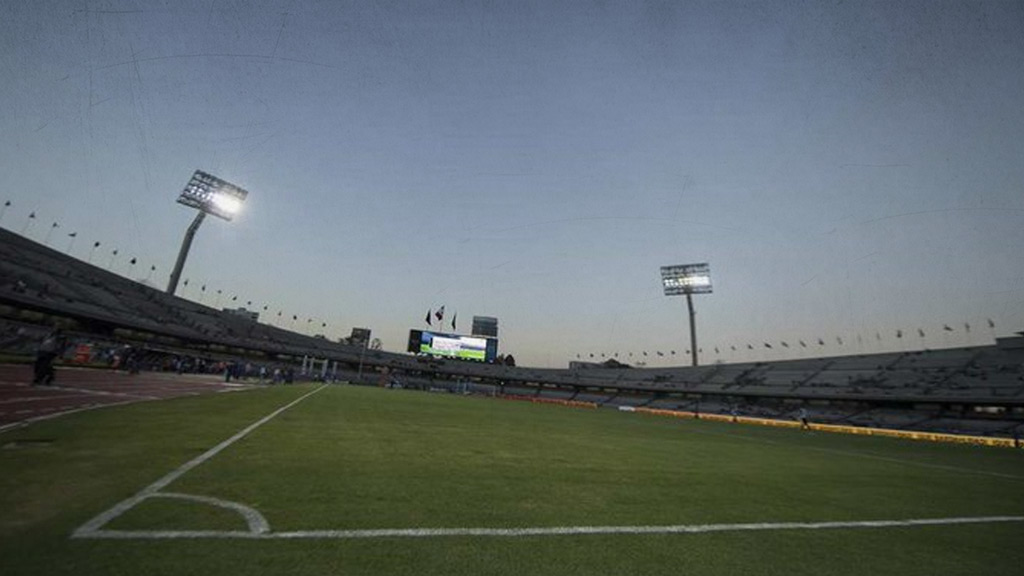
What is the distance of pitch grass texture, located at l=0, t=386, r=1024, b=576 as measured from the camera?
2.88 metres

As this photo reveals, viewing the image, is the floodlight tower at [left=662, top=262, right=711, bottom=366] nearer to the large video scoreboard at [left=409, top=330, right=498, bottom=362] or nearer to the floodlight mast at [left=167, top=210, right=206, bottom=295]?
the large video scoreboard at [left=409, top=330, right=498, bottom=362]

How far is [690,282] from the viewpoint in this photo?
70.0 metres

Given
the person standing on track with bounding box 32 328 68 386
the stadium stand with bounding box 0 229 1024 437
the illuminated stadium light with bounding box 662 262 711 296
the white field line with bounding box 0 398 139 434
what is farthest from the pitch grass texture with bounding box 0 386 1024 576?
the illuminated stadium light with bounding box 662 262 711 296

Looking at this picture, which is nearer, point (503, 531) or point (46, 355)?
point (503, 531)

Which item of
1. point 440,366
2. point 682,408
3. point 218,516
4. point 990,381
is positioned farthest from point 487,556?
point 440,366

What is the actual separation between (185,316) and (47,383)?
59.9 metres

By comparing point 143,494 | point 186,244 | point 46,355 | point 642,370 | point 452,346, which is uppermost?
point 186,244

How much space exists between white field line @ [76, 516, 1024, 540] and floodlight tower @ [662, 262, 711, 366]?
225 feet

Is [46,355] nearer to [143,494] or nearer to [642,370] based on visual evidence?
[143,494]

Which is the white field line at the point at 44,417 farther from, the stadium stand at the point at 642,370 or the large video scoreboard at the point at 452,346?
the large video scoreboard at the point at 452,346

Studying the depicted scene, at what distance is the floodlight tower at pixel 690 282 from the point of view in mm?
69062

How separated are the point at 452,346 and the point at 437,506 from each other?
5993cm

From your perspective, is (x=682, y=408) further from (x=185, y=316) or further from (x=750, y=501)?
(x=185, y=316)

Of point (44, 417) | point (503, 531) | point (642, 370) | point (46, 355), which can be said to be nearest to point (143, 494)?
point (503, 531)
